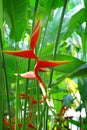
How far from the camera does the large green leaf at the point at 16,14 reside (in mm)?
647

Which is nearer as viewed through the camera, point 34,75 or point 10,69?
point 34,75

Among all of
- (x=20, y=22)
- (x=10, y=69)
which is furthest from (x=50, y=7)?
(x=10, y=69)

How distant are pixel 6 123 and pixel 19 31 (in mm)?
240

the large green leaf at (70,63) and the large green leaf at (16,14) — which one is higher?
the large green leaf at (16,14)

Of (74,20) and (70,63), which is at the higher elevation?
(74,20)

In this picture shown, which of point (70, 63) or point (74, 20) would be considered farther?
point (74, 20)

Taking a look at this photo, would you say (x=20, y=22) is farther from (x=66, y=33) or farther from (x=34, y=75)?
(x=34, y=75)

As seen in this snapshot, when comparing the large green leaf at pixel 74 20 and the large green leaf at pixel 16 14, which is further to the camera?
the large green leaf at pixel 74 20

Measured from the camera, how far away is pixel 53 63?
0.34 m

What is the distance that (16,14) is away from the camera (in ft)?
2.20

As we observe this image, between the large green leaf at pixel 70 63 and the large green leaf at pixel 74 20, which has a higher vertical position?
the large green leaf at pixel 74 20

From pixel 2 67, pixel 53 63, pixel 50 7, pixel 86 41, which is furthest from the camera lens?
pixel 86 41

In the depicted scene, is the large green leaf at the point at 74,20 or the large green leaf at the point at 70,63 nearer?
the large green leaf at the point at 70,63

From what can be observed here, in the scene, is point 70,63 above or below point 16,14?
below
